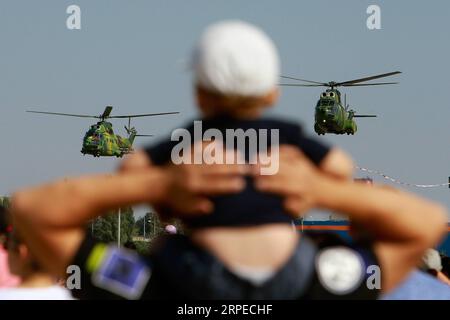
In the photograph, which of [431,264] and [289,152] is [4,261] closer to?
[431,264]

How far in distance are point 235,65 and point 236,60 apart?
14mm

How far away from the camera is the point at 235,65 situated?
2533 millimetres

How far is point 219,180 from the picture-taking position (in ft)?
8.18

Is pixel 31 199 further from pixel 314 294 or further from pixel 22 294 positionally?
pixel 22 294

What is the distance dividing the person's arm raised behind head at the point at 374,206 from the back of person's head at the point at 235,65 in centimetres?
18

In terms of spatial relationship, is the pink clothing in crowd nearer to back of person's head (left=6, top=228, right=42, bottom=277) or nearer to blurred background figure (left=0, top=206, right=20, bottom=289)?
blurred background figure (left=0, top=206, right=20, bottom=289)

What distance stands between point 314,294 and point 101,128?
5457cm

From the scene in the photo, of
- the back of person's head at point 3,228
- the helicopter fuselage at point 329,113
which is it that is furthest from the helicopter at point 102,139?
the back of person's head at point 3,228

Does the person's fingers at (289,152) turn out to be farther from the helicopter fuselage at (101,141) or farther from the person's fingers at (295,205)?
the helicopter fuselage at (101,141)

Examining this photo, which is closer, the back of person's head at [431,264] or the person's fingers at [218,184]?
the person's fingers at [218,184]

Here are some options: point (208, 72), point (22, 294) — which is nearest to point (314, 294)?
point (208, 72)

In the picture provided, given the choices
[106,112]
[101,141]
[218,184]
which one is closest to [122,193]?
[218,184]

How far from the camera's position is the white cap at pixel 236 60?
253 centimetres

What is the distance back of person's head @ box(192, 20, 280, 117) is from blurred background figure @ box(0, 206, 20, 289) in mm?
2118
